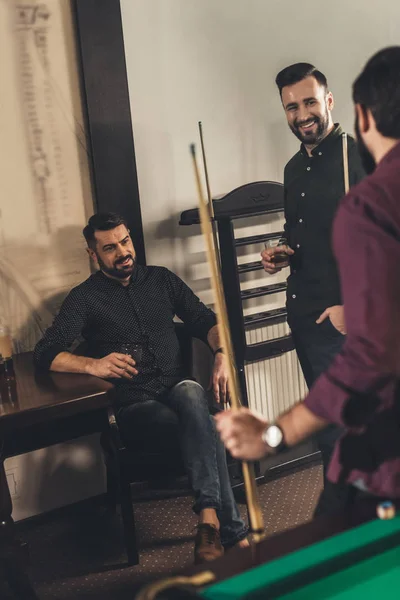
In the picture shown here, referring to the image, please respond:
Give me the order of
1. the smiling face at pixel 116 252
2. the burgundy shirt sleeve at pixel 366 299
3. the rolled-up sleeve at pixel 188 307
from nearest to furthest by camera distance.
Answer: the burgundy shirt sleeve at pixel 366 299 → the smiling face at pixel 116 252 → the rolled-up sleeve at pixel 188 307

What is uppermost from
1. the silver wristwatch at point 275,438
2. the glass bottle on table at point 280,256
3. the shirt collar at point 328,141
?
the shirt collar at point 328,141

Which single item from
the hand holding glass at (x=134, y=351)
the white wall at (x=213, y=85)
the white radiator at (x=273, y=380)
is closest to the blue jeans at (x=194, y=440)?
the hand holding glass at (x=134, y=351)

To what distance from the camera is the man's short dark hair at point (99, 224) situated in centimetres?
304

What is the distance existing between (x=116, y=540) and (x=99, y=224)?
122cm

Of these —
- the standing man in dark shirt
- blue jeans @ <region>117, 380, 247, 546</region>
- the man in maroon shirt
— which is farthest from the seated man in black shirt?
the man in maroon shirt

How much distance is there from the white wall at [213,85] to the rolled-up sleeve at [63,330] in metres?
0.51

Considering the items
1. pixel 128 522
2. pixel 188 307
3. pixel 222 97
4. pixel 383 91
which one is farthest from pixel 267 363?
pixel 383 91

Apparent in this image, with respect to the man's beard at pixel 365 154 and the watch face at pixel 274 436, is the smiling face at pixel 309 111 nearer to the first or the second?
the man's beard at pixel 365 154

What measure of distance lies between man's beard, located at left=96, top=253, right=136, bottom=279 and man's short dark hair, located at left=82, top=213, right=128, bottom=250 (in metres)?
0.07

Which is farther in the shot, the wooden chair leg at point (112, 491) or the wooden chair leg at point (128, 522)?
the wooden chair leg at point (112, 491)

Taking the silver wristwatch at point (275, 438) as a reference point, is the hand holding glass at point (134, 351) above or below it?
below

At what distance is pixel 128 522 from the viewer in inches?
110

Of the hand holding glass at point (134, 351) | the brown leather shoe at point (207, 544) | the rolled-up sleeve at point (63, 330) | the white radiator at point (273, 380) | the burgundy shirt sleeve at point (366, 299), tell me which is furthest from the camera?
the white radiator at point (273, 380)

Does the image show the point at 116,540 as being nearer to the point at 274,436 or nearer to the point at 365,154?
the point at 274,436
